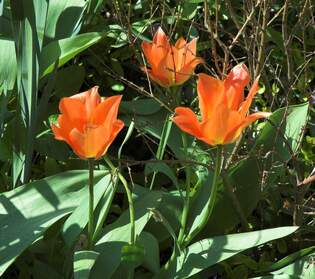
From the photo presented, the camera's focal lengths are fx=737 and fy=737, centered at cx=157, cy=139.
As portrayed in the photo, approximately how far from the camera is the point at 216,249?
4.53 ft

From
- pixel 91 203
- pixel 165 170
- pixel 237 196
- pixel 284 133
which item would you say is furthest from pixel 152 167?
pixel 91 203

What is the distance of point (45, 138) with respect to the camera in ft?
5.81

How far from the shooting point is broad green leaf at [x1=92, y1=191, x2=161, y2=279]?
1.35 metres

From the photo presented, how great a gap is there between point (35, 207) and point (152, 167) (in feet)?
1.08

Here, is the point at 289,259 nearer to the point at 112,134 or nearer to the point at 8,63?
the point at 112,134

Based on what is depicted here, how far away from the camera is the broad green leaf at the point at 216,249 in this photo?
1.34 m

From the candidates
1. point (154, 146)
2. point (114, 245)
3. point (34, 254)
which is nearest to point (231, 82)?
point (114, 245)

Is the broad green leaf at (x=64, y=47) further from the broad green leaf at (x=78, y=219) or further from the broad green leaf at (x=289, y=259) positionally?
the broad green leaf at (x=289, y=259)

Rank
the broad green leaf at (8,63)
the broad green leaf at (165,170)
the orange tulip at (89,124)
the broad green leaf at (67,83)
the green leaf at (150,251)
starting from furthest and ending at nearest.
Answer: the broad green leaf at (67,83), the broad green leaf at (8,63), the broad green leaf at (165,170), the green leaf at (150,251), the orange tulip at (89,124)

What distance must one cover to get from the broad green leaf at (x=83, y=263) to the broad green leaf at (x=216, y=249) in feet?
0.64

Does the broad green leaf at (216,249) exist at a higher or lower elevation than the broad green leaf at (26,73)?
lower

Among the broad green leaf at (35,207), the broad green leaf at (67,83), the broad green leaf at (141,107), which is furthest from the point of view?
the broad green leaf at (67,83)

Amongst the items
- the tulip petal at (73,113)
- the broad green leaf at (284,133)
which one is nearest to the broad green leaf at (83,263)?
the tulip petal at (73,113)

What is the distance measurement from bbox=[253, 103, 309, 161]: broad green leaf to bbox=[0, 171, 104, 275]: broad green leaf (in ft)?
1.28
